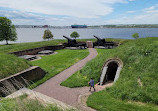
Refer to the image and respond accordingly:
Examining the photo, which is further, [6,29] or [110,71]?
[6,29]

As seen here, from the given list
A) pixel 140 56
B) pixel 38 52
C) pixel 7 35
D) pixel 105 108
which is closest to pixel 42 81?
pixel 105 108

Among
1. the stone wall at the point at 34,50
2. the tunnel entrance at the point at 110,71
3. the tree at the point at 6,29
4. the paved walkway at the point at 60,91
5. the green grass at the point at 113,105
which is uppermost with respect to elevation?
the tree at the point at 6,29

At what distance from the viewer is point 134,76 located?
1022 cm

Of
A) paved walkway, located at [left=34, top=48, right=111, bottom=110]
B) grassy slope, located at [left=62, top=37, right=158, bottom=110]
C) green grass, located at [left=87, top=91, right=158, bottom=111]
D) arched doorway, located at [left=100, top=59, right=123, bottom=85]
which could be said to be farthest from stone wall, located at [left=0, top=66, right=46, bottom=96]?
arched doorway, located at [left=100, top=59, right=123, bottom=85]

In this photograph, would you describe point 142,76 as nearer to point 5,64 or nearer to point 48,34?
point 5,64

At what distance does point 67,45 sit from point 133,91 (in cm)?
2588

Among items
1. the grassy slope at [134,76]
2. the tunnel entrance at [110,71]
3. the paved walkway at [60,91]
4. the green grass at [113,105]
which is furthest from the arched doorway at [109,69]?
the green grass at [113,105]

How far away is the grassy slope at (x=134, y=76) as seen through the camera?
8434 mm

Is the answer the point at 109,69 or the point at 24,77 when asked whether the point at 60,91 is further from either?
the point at 109,69

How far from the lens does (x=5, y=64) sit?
1128 cm

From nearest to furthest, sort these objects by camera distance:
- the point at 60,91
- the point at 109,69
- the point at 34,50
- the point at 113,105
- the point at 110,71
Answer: the point at 113,105, the point at 60,91, the point at 109,69, the point at 110,71, the point at 34,50

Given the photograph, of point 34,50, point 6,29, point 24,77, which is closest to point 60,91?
point 24,77

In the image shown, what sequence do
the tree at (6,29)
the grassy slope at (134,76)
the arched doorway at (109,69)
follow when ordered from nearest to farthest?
the grassy slope at (134,76)
the arched doorway at (109,69)
the tree at (6,29)

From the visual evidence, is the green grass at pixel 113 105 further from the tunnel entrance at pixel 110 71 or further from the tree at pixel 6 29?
the tree at pixel 6 29
